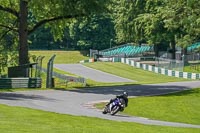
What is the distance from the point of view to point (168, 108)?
29.9 metres

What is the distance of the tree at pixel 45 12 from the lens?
3941 cm

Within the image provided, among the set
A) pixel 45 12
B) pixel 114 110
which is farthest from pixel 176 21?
pixel 114 110

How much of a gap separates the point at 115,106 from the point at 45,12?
67.9 ft

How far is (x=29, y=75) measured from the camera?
40.2 metres

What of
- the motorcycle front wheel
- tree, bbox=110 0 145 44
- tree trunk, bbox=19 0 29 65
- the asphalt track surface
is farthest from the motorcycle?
tree, bbox=110 0 145 44

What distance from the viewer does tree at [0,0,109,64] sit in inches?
1551

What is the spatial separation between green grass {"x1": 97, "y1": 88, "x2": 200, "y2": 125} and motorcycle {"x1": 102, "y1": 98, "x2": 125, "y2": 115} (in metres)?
2.60

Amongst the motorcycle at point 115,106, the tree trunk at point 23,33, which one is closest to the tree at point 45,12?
the tree trunk at point 23,33

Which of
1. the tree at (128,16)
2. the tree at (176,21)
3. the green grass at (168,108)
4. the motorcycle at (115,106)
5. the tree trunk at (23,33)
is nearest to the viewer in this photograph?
the motorcycle at (115,106)

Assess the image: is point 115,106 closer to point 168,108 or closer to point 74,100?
point 74,100

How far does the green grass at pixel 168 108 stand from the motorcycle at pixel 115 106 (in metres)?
2.60

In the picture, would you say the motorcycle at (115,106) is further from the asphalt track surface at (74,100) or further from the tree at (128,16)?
the tree at (128,16)

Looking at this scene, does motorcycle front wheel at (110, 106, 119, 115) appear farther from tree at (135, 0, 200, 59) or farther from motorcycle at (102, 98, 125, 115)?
tree at (135, 0, 200, 59)

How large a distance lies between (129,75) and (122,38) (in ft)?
75.7
